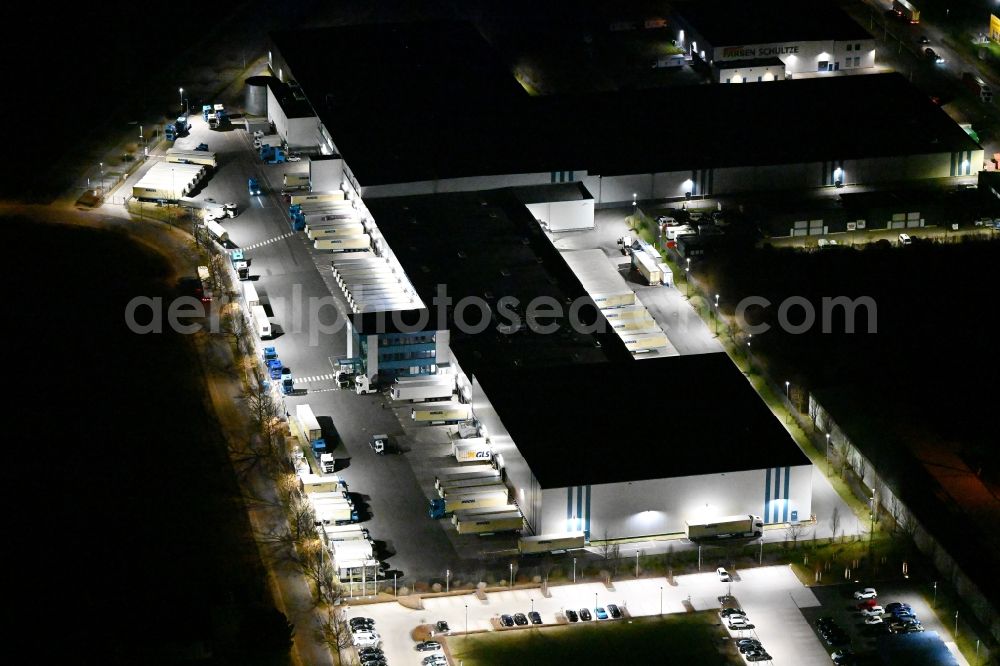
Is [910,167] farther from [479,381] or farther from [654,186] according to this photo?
[479,381]

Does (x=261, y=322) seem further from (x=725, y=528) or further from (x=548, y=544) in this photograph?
(x=725, y=528)

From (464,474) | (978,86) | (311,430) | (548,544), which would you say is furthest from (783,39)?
(548,544)

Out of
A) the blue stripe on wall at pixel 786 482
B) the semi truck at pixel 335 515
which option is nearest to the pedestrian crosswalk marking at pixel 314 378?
the semi truck at pixel 335 515

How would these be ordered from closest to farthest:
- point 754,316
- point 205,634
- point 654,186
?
point 205,634, point 754,316, point 654,186

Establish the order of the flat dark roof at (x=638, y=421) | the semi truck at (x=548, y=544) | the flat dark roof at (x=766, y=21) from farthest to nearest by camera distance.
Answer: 1. the flat dark roof at (x=766, y=21)
2. the flat dark roof at (x=638, y=421)
3. the semi truck at (x=548, y=544)

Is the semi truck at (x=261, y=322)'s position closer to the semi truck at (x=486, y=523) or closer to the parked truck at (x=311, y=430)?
the parked truck at (x=311, y=430)

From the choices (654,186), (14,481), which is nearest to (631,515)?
(14,481)
